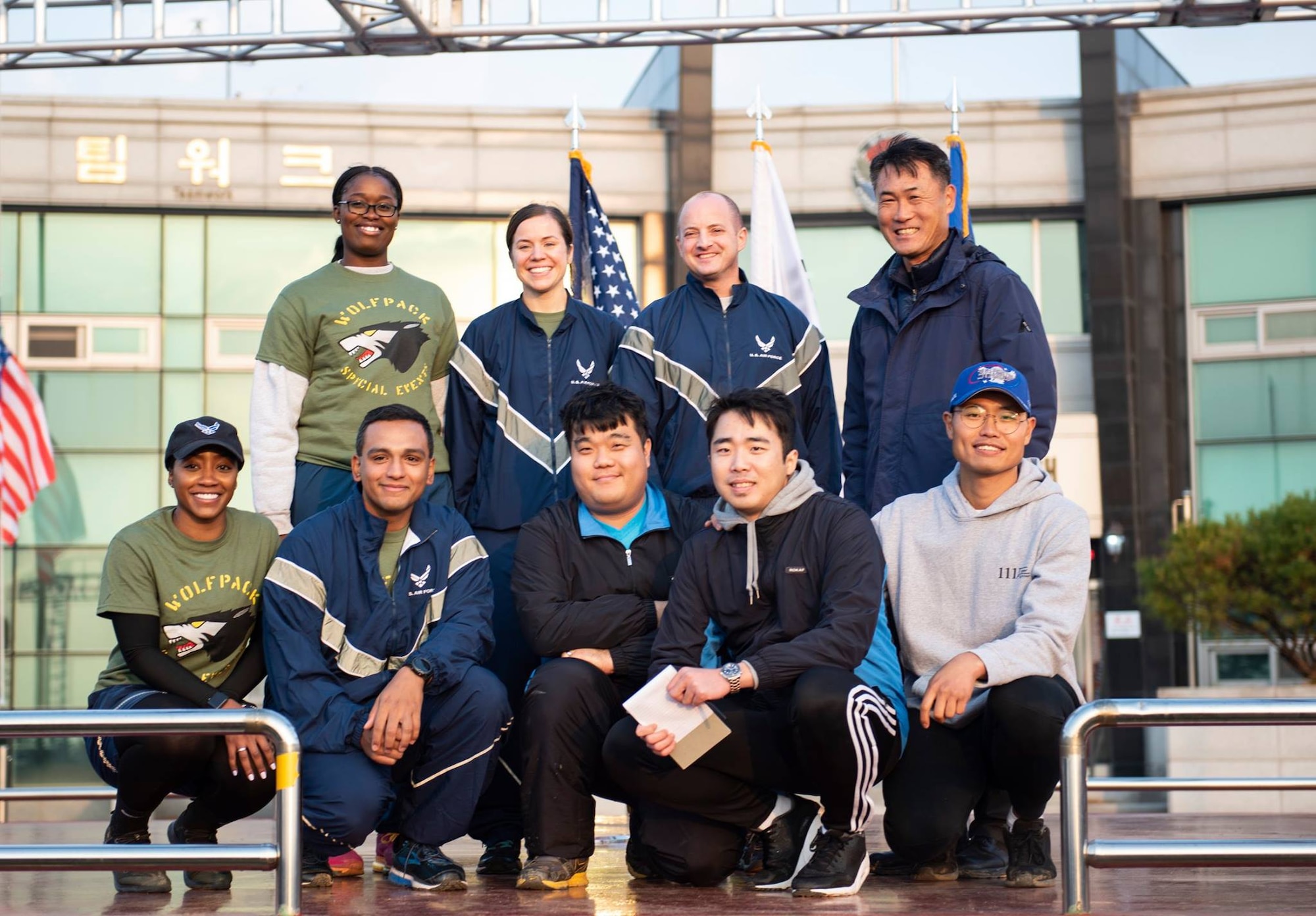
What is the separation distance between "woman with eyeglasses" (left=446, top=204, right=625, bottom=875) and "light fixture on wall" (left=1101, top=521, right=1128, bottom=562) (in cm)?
1810

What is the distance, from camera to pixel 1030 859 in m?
5.15

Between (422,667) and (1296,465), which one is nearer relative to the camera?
(422,667)

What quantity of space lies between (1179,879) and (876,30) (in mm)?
4922

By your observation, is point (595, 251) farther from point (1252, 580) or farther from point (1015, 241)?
point (1015, 241)

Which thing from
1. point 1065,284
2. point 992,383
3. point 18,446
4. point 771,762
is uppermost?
point 1065,284

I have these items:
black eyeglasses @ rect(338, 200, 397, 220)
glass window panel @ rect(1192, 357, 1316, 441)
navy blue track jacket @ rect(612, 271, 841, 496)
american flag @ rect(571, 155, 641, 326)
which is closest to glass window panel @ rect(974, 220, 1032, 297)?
glass window panel @ rect(1192, 357, 1316, 441)

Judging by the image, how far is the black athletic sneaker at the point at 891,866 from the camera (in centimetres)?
536

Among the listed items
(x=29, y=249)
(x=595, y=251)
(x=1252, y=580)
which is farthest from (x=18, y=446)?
(x=1252, y=580)

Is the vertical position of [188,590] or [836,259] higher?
[836,259]

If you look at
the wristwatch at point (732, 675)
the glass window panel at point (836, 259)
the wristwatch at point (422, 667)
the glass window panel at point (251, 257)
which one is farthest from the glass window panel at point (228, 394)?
the wristwatch at point (732, 675)

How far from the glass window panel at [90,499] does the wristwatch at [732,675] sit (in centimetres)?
1963

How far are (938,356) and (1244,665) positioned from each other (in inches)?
756

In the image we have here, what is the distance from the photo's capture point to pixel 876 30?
8.52 metres

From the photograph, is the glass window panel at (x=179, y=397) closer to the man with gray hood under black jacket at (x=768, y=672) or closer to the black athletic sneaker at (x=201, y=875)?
the black athletic sneaker at (x=201, y=875)
